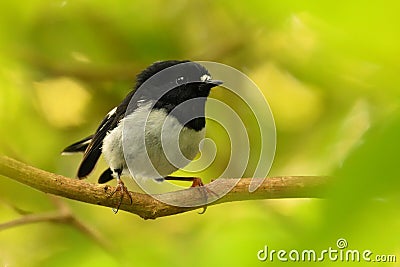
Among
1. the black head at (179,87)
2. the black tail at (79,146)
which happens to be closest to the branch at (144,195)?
the black head at (179,87)

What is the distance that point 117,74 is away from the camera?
5.06 feet

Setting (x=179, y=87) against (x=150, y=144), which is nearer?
(x=150, y=144)

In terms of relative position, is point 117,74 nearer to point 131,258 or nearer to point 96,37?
point 96,37

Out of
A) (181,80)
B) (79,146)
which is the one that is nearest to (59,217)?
(79,146)

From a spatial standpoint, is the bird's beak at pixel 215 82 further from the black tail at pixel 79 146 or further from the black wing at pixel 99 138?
the black tail at pixel 79 146

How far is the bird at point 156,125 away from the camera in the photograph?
1.47 m

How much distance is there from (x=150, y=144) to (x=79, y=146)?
0.31 m

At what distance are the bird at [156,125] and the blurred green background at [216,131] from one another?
6 centimetres

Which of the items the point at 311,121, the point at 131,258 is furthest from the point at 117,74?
the point at 131,258

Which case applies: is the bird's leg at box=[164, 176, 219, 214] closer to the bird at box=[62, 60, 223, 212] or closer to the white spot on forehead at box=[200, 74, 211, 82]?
the bird at box=[62, 60, 223, 212]

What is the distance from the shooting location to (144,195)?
1249mm

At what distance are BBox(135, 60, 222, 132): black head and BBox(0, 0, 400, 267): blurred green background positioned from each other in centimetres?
4

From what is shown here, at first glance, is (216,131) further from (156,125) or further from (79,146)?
(79,146)

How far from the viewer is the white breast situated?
1.45 metres
